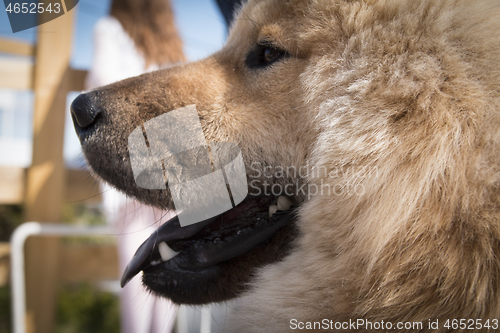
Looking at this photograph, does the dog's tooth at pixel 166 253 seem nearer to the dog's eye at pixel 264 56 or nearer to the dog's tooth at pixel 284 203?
the dog's tooth at pixel 284 203

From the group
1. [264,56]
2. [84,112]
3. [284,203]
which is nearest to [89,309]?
[84,112]

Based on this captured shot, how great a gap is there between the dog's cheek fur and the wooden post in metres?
2.00

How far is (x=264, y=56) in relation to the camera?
3.49 ft

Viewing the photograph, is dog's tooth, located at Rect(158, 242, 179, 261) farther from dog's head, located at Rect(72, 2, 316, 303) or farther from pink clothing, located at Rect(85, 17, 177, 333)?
pink clothing, located at Rect(85, 17, 177, 333)

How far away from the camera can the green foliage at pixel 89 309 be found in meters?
4.43

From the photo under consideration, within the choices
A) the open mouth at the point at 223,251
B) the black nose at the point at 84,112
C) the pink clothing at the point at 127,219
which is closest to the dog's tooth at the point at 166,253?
the open mouth at the point at 223,251

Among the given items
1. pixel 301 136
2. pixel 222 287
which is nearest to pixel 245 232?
pixel 222 287

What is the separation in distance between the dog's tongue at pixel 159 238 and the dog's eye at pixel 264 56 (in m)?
0.53

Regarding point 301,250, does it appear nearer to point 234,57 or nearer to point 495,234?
point 495,234

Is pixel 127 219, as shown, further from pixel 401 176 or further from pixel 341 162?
pixel 401 176

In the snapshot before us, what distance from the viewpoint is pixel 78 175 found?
8.16 feet

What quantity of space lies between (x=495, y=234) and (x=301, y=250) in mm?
440

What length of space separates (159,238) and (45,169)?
1.67 m

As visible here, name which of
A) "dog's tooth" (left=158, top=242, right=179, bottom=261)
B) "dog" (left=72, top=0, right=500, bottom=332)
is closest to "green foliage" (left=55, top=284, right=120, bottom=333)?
"dog's tooth" (left=158, top=242, right=179, bottom=261)
